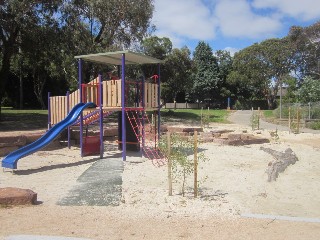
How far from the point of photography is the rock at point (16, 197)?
21.1ft

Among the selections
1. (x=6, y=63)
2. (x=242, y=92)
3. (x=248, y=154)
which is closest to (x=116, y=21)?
(x=6, y=63)

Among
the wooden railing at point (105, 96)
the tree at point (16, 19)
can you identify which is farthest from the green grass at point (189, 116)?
the wooden railing at point (105, 96)

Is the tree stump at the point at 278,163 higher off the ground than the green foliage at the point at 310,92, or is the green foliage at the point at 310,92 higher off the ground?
the green foliage at the point at 310,92

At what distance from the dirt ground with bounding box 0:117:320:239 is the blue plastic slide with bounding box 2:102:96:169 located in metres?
0.37

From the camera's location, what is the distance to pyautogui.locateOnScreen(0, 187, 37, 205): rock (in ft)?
21.1

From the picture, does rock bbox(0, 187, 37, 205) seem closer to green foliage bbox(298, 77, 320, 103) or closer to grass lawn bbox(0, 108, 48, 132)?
grass lawn bbox(0, 108, 48, 132)

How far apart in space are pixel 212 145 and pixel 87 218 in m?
9.70

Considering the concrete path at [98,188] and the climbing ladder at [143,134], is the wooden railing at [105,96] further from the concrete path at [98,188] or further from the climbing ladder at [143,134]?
the concrete path at [98,188]

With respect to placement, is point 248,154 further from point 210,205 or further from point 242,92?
point 242,92

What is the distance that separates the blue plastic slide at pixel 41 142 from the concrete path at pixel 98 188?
1513 mm

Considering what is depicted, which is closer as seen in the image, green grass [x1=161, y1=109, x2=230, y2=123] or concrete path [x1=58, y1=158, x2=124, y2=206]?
concrete path [x1=58, y1=158, x2=124, y2=206]

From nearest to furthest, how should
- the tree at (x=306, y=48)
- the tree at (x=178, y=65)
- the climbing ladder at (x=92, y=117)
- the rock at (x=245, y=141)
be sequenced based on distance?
the climbing ladder at (x=92, y=117) < the rock at (x=245, y=141) < the tree at (x=178, y=65) < the tree at (x=306, y=48)

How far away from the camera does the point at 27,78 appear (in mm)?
48219

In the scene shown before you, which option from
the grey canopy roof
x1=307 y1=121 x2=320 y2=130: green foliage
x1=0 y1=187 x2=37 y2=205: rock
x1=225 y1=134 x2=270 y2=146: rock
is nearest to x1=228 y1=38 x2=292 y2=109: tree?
x1=307 y1=121 x2=320 y2=130: green foliage
